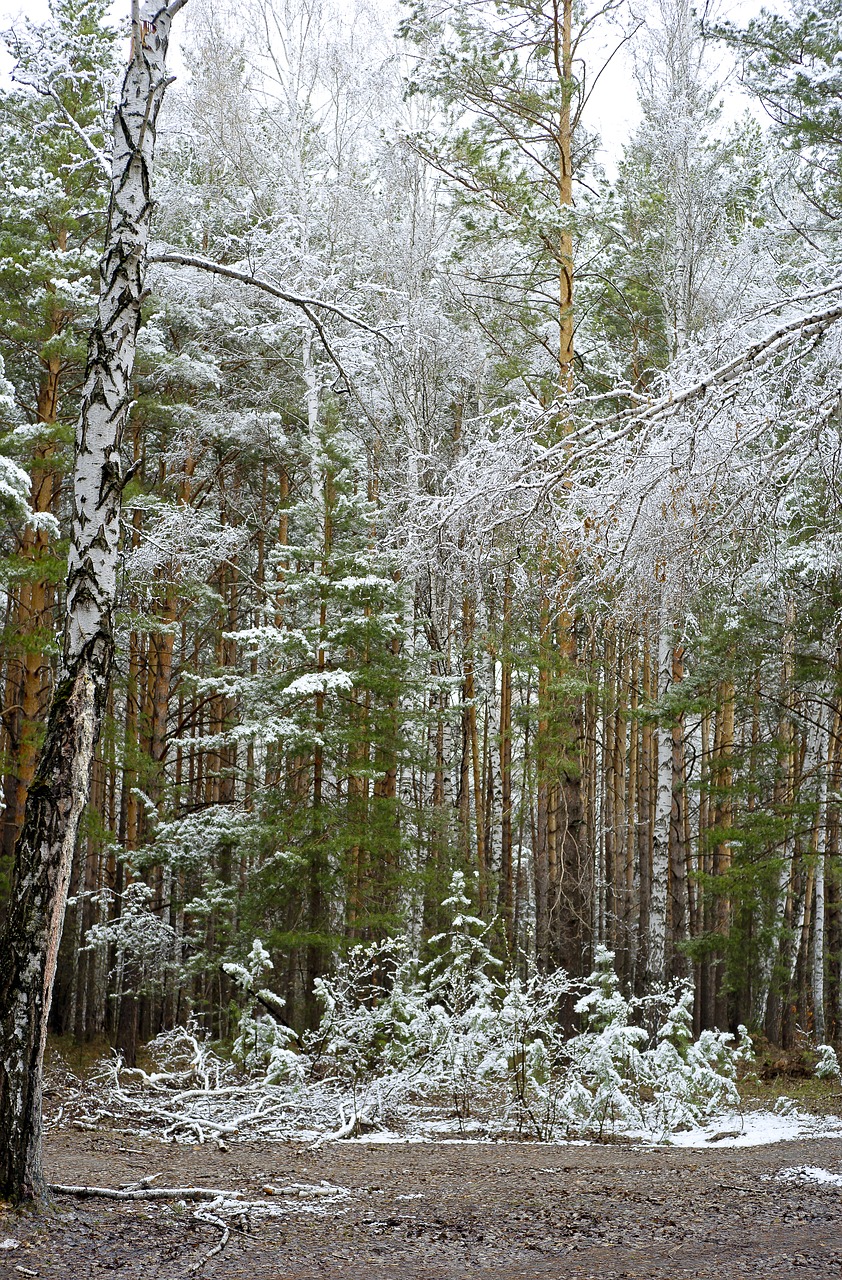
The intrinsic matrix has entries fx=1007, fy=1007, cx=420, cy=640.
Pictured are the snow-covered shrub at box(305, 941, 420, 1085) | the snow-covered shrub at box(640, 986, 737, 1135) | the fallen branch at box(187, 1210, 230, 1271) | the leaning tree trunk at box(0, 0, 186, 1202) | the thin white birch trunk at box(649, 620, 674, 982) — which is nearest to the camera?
the fallen branch at box(187, 1210, 230, 1271)

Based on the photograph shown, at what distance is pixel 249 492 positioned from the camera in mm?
18500

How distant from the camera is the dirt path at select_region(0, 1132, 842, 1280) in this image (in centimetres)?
372

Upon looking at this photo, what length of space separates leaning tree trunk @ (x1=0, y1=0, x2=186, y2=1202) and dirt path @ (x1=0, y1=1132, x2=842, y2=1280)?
519mm

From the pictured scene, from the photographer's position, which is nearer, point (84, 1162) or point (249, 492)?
point (84, 1162)

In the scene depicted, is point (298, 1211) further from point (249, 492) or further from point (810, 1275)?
point (249, 492)

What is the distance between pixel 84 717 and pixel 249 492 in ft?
47.7

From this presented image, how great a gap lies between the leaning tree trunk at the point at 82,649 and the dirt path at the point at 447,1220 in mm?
519

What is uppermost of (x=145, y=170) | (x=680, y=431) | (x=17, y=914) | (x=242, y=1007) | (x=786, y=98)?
(x=786, y=98)

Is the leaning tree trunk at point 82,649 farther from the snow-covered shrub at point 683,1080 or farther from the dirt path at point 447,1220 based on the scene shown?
the snow-covered shrub at point 683,1080

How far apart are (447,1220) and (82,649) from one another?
3056 mm

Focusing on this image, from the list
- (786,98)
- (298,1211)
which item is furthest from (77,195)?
(298,1211)

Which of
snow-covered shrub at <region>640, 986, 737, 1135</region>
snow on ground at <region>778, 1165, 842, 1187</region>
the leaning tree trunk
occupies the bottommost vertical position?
snow-covered shrub at <region>640, 986, 737, 1135</region>

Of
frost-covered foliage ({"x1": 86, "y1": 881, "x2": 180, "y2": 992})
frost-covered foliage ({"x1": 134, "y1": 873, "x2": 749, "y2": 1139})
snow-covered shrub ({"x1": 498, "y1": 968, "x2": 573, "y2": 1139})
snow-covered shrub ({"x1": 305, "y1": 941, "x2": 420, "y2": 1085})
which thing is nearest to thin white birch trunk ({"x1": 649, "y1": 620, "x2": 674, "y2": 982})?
frost-covered foliage ({"x1": 134, "y1": 873, "x2": 749, "y2": 1139})

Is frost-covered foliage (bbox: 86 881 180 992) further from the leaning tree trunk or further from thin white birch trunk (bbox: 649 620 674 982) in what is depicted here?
the leaning tree trunk
